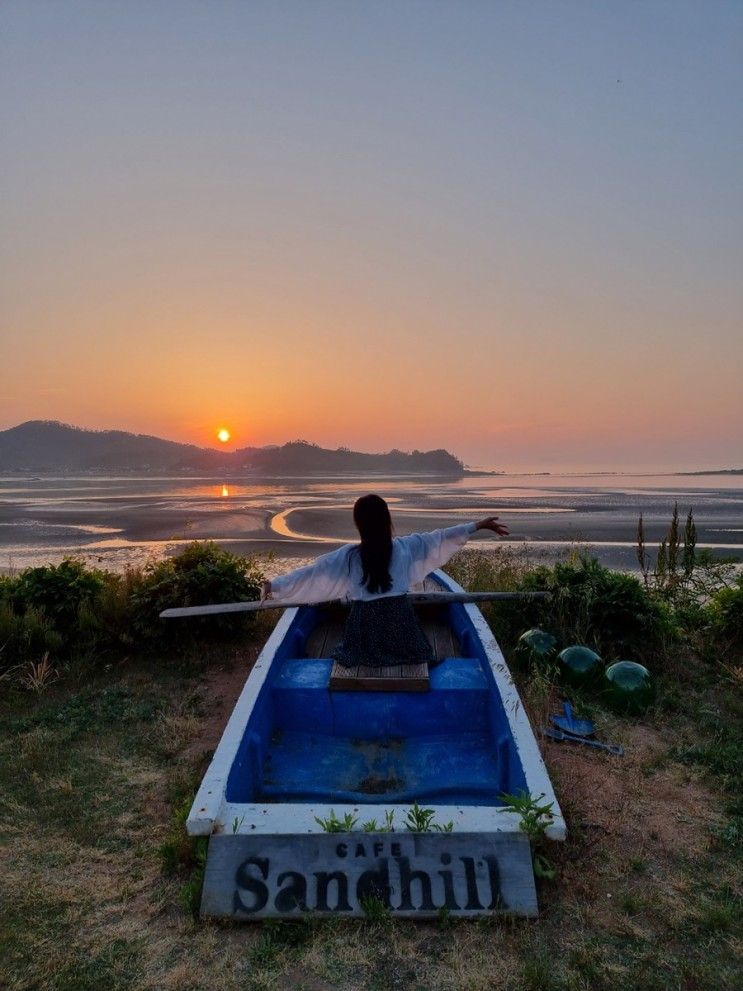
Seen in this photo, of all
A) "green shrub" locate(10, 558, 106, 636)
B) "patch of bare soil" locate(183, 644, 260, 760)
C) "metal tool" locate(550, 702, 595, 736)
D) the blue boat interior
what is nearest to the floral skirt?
the blue boat interior

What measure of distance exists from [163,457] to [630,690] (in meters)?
115

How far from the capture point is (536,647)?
6.86 meters

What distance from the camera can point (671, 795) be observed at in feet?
15.4

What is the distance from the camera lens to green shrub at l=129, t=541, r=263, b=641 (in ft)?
25.7

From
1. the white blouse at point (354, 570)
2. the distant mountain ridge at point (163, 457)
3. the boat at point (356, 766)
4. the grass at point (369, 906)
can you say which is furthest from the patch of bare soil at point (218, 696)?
the distant mountain ridge at point (163, 457)

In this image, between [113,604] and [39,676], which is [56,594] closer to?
[113,604]

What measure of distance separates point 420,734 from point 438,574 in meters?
3.46

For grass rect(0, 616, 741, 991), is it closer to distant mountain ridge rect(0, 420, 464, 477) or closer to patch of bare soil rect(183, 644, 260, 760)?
patch of bare soil rect(183, 644, 260, 760)

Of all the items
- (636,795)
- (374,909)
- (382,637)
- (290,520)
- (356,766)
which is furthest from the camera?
(290,520)

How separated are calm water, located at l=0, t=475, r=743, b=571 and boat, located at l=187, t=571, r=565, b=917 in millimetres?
9460

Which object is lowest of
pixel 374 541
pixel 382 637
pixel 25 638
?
pixel 25 638

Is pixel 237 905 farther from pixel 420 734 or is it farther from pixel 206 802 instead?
pixel 420 734

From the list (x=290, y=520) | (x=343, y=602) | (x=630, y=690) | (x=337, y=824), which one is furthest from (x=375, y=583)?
(x=290, y=520)

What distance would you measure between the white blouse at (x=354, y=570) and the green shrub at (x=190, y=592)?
2.50 m
